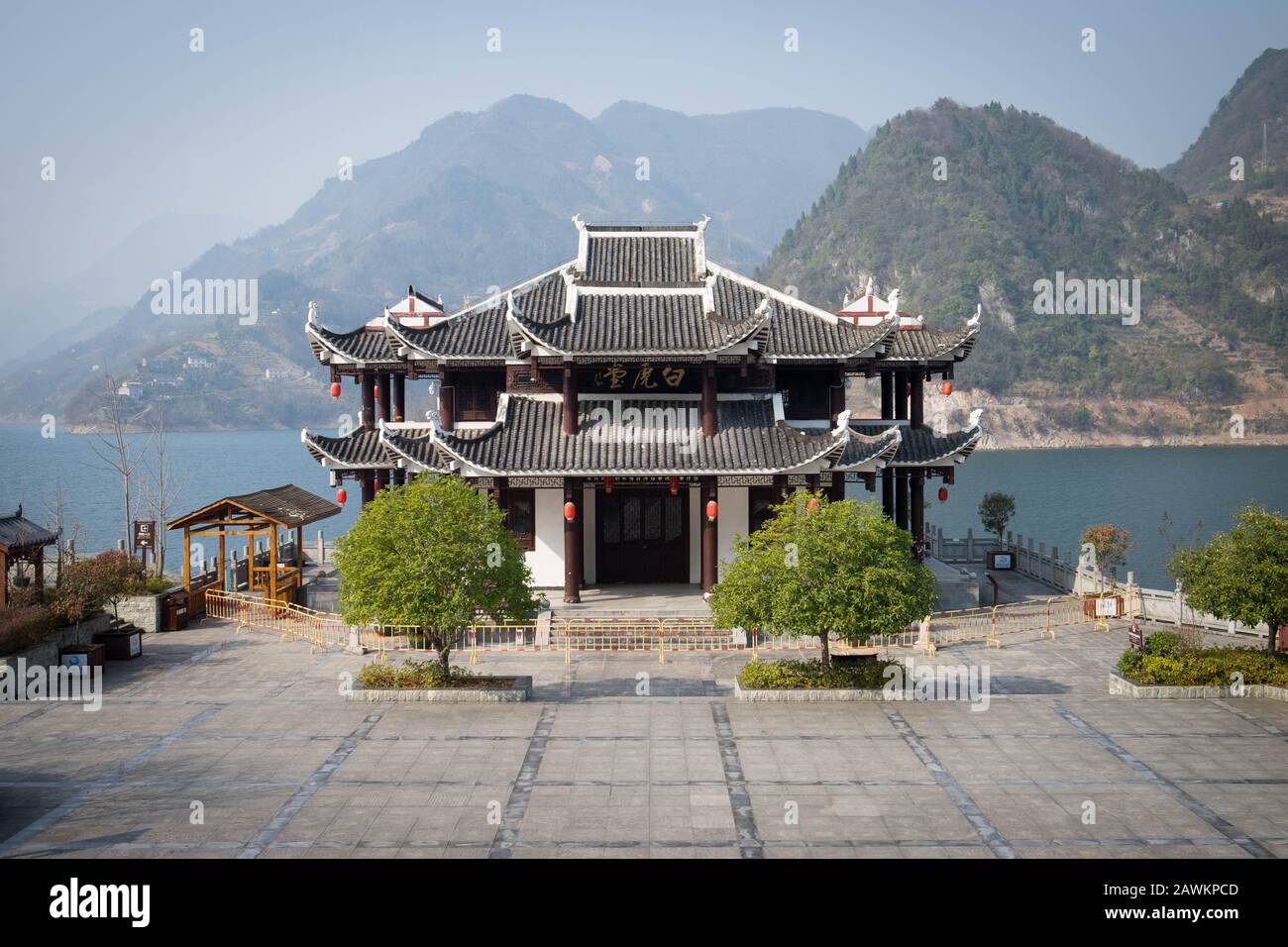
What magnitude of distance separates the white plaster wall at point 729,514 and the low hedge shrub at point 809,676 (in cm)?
915

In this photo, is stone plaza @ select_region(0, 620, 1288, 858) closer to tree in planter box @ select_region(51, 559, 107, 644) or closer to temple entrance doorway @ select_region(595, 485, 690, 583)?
tree in planter box @ select_region(51, 559, 107, 644)

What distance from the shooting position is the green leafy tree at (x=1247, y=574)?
23312 millimetres

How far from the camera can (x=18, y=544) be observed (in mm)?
27531

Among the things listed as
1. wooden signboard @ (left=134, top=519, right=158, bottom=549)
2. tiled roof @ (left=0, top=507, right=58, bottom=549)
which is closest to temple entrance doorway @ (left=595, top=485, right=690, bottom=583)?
wooden signboard @ (left=134, top=519, right=158, bottom=549)

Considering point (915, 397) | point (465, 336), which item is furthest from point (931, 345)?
point (465, 336)

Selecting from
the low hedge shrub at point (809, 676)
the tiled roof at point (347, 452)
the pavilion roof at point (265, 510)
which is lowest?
the low hedge shrub at point (809, 676)

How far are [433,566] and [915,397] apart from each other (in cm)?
1820

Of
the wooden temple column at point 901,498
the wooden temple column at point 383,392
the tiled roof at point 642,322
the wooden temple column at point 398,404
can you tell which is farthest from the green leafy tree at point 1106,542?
the wooden temple column at point 383,392

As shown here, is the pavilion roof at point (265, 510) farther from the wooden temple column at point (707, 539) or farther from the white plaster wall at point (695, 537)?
the wooden temple column at point (707, 539)

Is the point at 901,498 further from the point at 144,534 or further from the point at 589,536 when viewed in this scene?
the point at 144,534

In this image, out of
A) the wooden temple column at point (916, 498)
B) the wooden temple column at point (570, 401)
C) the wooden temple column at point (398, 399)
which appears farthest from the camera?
the wooden temple column at point (398, 399)

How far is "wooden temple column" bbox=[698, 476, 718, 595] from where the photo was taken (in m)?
31.3

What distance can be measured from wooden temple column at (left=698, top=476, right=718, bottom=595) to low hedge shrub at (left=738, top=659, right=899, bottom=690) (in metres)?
7.72
